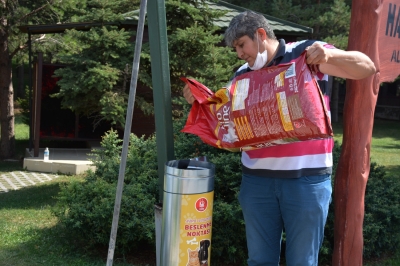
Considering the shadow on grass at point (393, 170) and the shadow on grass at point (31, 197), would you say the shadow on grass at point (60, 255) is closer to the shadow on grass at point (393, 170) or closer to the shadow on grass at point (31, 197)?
the shadow on grass at point (31, 197)

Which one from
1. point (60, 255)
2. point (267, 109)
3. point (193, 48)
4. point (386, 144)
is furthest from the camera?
point (386, 144)

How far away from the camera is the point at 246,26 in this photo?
2.87m

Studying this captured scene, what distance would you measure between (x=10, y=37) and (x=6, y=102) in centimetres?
145

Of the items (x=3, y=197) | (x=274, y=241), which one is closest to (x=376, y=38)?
(x=274, y=241)

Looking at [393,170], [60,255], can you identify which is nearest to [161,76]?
[60,255]

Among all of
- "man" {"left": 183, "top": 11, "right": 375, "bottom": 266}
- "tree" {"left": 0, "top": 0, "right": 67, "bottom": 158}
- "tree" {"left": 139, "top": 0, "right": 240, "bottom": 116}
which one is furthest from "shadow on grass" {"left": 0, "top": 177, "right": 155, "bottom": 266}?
"tree" {"left": 0, "top": 0, "right": 67, "bottom": 158}

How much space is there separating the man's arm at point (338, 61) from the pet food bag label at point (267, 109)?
0.31ft

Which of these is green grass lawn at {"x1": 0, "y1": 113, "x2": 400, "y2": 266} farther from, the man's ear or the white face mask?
the man's ear

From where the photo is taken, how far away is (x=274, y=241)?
310cm

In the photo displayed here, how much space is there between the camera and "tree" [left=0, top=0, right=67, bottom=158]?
35.5 ft

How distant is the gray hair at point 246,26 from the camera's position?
9.41 feet

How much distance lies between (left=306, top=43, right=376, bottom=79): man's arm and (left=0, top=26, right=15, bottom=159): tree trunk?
10030mm

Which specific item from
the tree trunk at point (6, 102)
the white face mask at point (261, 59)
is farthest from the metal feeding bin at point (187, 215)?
the tree trunk at point (6, 102)

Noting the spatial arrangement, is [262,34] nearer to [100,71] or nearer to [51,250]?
[51,250]
